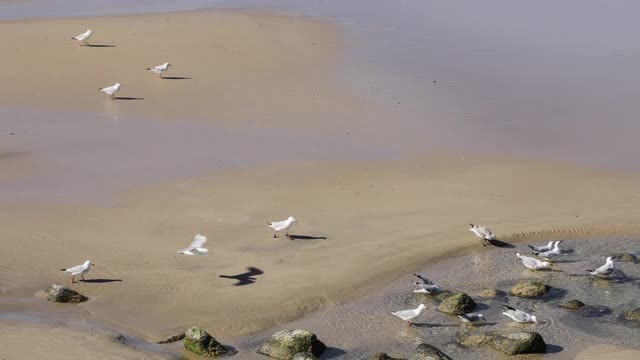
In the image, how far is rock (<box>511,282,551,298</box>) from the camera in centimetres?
1427

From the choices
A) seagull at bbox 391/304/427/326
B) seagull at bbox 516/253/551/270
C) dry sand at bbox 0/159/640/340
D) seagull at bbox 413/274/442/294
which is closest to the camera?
seagull at bbox 391/304/427/326

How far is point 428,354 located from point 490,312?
1.98m

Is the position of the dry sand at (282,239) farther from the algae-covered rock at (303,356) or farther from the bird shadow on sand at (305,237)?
the algae-covered rock at (303,356)

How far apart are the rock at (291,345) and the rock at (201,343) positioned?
57 cm

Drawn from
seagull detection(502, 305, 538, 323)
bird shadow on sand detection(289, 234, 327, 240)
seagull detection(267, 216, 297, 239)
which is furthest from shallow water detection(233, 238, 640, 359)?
seagull detection(267, 216, 297, 239)

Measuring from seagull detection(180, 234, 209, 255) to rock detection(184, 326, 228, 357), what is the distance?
2.43 meters

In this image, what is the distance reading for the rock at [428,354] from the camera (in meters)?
12.1

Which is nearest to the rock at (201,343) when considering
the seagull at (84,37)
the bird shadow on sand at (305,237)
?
the bird shadow on sand at (305,237)

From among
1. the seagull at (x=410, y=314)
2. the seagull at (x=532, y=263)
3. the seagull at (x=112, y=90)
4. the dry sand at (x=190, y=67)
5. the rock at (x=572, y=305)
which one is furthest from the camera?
the seagull at (x=112, y=90)

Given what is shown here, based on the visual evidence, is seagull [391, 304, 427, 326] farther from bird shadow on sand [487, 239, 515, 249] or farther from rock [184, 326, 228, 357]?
bird shadow on sand [487, 239, 515, 249]

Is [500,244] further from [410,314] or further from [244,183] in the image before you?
[244,183]

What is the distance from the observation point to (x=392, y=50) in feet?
92.2

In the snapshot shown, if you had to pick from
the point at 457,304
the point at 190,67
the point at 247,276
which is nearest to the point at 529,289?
the point at 457,304

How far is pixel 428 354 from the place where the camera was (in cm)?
1212
